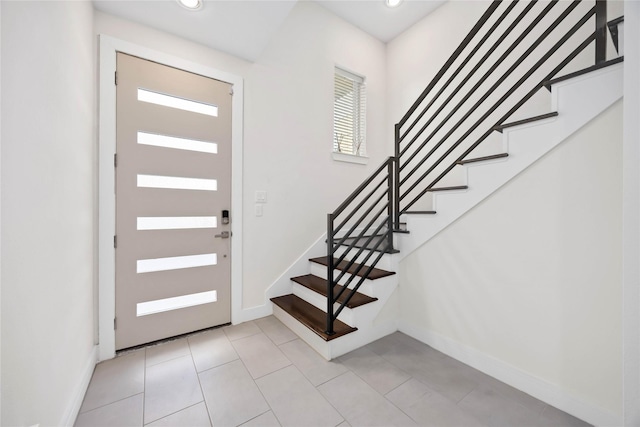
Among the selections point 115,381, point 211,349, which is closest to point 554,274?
point 211,349

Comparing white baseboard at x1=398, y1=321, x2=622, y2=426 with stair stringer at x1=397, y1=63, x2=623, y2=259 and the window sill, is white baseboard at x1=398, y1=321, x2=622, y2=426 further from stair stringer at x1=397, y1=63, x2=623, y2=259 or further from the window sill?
the window sill

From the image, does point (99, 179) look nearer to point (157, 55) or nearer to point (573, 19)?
point (157, 55)

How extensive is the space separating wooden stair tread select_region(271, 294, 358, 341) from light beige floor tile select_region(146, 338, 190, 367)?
883mm

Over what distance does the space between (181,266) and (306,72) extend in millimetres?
2578

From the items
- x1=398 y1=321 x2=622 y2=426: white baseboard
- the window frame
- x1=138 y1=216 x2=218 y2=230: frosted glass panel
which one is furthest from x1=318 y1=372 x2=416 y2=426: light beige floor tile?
the window frame

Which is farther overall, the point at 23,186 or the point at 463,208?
the point at 463,208

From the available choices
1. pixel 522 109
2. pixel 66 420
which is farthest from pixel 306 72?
pixel 66 420

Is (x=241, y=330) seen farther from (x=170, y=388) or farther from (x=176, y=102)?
(x=176, y=102)

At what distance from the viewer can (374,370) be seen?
1.78m

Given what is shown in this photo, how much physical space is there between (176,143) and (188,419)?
2062 mm

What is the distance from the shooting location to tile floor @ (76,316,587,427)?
1.37 meters

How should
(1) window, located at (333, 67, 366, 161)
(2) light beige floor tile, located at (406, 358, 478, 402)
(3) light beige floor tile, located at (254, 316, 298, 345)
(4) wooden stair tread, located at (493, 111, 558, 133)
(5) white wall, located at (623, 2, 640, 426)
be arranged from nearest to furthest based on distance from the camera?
1. (5) white wall, located at (623, 2, 640, 426)
2. (4) wooden stair tread, located at (493, 111, 558, 133)
3. (2) light beige floor tile, located at (406, 358, 478, 402)
4. (3) light beige floor tile, located at (254, 316, 298, 345)
5. (1) window, located at (333, 67, 366, 161)

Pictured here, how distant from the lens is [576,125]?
4.55 feet

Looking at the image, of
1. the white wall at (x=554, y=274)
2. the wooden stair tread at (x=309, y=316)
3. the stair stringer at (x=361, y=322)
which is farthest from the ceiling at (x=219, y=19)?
the wooden stair tread at (x=309, y=316)
